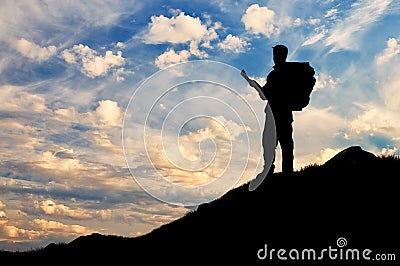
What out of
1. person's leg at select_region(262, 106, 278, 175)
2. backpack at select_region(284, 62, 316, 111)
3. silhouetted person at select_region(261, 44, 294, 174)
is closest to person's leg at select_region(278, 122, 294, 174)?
silhouetted person at select_region(261, 44, 294, 174)

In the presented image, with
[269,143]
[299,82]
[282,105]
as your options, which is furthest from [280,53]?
[269,143]

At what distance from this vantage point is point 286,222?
12.7 meters

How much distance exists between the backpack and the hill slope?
2426mm

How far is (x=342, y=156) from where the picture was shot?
51.8 feet

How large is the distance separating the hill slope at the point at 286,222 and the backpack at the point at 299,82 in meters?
2.43

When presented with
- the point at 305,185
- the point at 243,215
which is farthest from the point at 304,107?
the point at 243,215

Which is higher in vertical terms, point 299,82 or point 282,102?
point 299,82

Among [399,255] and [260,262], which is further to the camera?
[260,262]

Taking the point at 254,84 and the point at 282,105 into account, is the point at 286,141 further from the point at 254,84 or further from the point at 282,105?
the point at 254,84

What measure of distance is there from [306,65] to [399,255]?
773 centimetres

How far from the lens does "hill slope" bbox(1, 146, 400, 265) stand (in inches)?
446

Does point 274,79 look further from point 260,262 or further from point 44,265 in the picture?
point 44,265

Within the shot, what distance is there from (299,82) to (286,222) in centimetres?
541

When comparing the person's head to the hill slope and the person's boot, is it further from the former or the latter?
the hill slope
